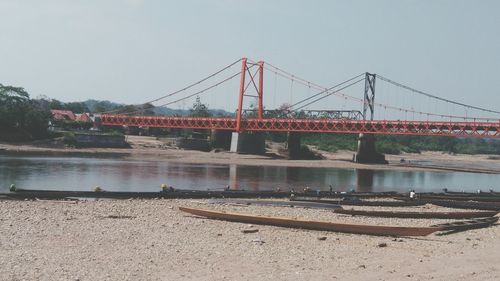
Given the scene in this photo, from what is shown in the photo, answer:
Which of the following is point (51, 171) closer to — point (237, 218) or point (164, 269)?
point (237, 218)

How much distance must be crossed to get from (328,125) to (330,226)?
58239mm

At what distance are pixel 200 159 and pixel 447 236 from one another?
1997 inches

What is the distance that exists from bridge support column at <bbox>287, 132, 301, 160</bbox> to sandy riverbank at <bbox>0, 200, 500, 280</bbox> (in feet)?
194

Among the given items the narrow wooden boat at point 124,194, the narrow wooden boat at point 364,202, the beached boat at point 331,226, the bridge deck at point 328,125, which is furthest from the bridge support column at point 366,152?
the beached boat at point 331,226

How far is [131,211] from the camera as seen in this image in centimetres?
1936

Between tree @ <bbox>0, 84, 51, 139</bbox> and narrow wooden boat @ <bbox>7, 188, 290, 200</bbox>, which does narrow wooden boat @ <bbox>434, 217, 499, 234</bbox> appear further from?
tree @ <bbox>0, 84, 51, 139</bbox>

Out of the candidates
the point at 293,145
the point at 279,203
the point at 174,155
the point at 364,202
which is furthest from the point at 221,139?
the point at 279,203

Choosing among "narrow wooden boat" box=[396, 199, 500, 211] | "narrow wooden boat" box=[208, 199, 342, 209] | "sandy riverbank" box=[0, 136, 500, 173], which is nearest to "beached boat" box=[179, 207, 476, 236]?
"narrow wooden boat" box=[208, 199, 342, 209]

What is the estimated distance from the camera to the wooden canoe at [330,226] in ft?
53.1

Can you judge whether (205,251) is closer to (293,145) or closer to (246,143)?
(246,143)

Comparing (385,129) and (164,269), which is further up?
(385,129)

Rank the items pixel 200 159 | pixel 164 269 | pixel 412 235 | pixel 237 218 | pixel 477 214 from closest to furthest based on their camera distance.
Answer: pixel 164 269 < pixel 412 235 < pixel 237 218 < pixel 477 214 < pixel 200 159

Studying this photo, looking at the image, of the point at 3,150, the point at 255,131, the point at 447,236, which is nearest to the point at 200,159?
the point at 255,131

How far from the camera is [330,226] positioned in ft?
54.8
